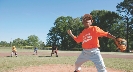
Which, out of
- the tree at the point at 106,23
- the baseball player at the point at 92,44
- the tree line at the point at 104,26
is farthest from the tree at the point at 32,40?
the baseball player at the point at 92,44

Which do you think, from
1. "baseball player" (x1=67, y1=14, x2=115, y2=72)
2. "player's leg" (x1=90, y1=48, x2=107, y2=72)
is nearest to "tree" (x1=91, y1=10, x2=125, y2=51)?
"baseball player" (x1=67, y1=14, x2=115, y2=72)

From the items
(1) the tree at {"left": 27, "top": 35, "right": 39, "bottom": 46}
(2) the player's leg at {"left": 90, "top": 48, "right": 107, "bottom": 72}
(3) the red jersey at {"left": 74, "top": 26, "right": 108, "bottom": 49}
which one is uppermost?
(1) the tree at {"left": 27, "top": 35, "right": 39, "bottom": 46}

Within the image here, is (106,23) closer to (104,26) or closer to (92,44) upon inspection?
(104,26)

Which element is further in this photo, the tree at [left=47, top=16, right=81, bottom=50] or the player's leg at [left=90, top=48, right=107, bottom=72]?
the tree at [left=47, top=16, right=81, bottom=50]

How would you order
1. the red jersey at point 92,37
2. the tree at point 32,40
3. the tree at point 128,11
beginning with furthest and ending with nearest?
the tree at point 32,40 < the tree at point 128,11 < the red jersey at point 92,37

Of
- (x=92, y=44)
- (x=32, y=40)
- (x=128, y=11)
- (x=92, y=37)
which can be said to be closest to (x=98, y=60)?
(x=92, y=44)

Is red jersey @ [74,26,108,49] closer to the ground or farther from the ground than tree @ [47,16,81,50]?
closer to the ground

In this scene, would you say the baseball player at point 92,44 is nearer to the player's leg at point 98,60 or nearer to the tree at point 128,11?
the player's leg at point 98,60

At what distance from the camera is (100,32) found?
19.7 ft

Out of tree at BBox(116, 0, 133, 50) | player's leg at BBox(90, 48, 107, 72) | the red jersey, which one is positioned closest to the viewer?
player's leg at BBox(90, 48, 107, 72)

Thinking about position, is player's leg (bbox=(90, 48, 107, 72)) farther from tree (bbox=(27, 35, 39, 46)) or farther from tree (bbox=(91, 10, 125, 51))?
tree (bbox=(27, 35, 39, 46))

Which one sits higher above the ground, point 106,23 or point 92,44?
point 106,23

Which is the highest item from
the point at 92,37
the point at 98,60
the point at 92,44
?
the point at 92,37

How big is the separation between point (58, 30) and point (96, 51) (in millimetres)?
87048
